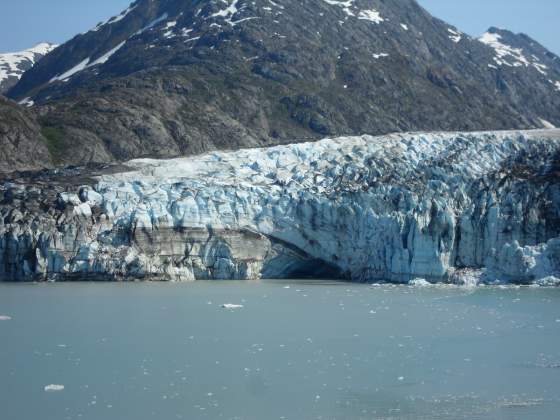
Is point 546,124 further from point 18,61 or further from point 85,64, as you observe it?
point 18,61

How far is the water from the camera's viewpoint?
1073cm

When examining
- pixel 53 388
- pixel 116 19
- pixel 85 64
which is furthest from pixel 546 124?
pixel 53 388

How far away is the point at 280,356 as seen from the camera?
45.0 feet

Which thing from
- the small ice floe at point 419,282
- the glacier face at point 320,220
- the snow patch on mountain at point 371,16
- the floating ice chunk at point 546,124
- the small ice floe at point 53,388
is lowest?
the small ice floe at point 53,388

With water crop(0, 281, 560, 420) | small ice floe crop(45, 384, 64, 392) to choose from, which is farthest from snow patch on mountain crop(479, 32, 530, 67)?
small ice floe crop(45, 384, 64, 392)

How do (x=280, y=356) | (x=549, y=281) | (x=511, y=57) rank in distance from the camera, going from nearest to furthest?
(x=280, y=356) < (x=549, y=281) < (x=511, y=57)

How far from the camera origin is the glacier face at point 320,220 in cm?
2466

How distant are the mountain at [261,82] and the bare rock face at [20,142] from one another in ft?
3.79

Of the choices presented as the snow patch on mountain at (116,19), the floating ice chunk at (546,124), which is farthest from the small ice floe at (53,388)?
the snow patch on mountain at (116,19)

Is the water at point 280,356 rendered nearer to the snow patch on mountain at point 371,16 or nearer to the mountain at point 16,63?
the snow patch on mountain at point 371,16

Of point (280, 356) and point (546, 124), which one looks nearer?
point (280, 356)

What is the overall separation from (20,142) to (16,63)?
75314 millimetres

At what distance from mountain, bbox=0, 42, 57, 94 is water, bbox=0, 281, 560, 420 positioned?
87010 mm

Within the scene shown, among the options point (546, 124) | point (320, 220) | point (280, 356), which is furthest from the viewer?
point (546, 124)
